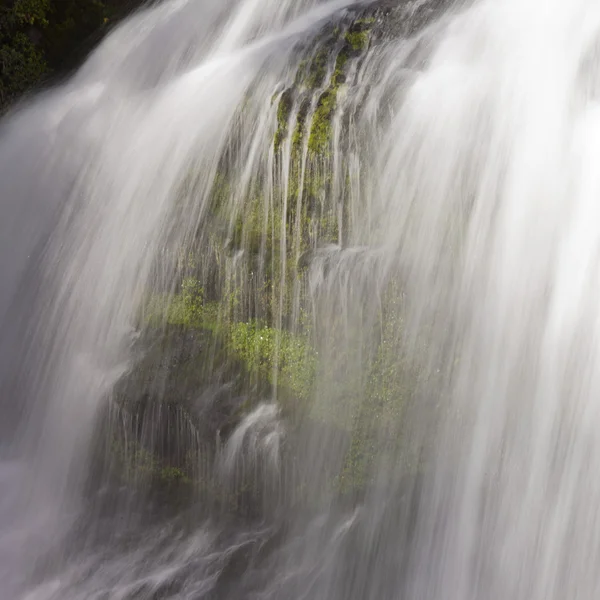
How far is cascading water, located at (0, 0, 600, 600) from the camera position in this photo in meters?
4.14

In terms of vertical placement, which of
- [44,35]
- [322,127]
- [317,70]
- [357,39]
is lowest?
[322,127]

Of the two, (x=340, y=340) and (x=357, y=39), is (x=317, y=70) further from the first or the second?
(x=340, y=340)

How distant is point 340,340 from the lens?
4570 millimetres

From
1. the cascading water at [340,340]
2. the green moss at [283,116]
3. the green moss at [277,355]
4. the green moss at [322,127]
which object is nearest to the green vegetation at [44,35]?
the cascading water at [340,340]

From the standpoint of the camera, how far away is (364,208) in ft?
15.2

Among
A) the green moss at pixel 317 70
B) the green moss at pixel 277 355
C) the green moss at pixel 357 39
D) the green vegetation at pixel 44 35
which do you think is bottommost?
the green moss at pixel 277 355

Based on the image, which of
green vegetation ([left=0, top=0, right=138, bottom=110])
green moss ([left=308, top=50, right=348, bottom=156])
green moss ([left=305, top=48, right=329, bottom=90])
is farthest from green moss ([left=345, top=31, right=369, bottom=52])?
green vegetation ([left=0, top=0, right=138, bottom=110])

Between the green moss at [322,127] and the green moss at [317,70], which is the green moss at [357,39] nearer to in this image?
the green moss at [317,70]

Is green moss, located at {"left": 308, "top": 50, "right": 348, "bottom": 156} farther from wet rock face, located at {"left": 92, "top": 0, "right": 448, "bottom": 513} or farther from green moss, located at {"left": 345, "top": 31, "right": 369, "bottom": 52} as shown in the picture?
green moss, located at {"left": 345, "top": 31, "right": 369, "bottom": 52}

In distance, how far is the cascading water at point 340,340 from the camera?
4145mm

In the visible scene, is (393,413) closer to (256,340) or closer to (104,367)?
(256,340)

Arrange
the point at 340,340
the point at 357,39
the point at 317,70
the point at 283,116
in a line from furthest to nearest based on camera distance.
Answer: the point at 357,39
the point at 317,70
the point at 283,116
the point at 340,340

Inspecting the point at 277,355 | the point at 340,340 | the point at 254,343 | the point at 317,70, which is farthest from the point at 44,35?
the point at 340,340

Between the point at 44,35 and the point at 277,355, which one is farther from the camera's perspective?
the point at 44,35
